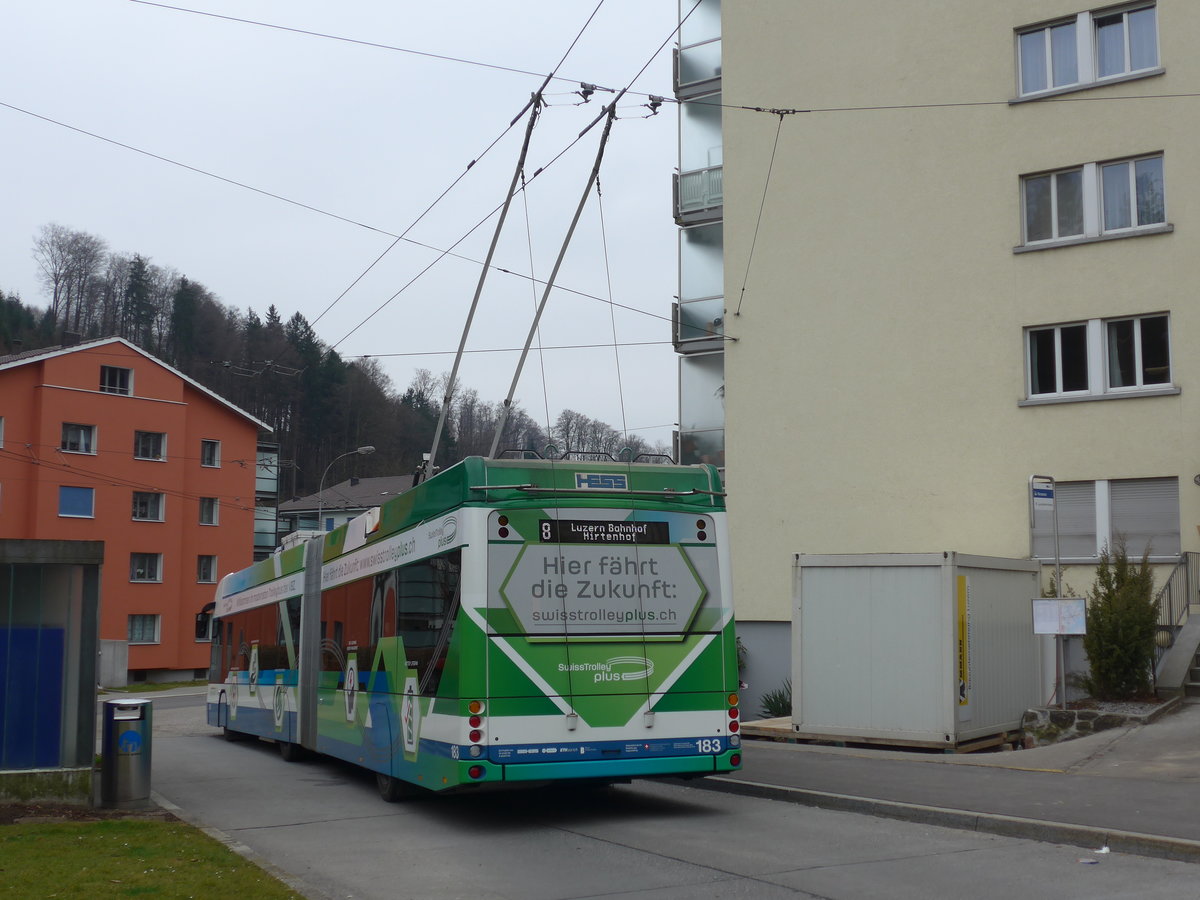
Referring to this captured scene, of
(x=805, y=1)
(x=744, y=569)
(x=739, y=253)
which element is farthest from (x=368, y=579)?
(x=805, y=1)

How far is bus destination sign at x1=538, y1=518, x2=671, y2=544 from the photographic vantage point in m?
11.2

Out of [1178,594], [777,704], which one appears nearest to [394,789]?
[777,704]

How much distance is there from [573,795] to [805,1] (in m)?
18.9

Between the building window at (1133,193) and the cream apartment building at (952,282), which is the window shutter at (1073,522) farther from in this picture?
the building window at (1133,193)

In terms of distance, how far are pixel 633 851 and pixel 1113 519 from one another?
14.6m

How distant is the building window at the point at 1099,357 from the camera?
21.7m

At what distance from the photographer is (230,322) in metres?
82.1

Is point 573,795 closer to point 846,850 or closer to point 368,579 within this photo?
point 368,579

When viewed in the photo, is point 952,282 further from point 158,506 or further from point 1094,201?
point 158,506

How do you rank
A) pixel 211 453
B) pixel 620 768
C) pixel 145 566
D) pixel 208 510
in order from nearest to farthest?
1. pixel 620 768
2. pixel 145 566
3. pixel 208 510
4. pixel 211 453

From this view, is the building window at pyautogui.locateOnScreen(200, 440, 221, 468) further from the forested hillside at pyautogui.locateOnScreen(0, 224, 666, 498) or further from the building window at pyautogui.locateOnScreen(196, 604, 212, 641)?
the building window at pyautogui.locateOnScreen(196, 604, 212, 641)

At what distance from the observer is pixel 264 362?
36844 mm

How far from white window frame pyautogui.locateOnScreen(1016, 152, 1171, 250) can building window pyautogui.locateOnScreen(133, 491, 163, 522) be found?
4201 centimetres

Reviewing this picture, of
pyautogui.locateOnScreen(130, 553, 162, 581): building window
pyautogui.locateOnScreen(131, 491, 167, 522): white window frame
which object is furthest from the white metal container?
pyautogui.locateOnScreen(131, 491, 167, 522): white window frame
